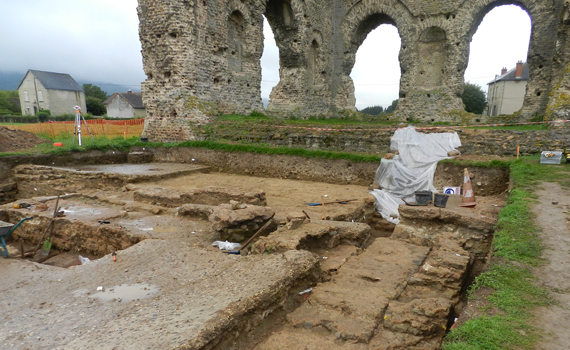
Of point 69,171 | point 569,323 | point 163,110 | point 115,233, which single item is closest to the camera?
point 569,323

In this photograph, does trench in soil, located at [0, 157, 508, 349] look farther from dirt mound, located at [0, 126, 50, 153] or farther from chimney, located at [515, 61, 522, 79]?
chimney, located at [515, 61, 522, 79]

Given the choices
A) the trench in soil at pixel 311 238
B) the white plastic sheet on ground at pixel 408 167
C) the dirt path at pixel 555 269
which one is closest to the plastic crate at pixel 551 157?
the trench in soil at pixel 311 238

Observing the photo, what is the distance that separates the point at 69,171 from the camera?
9328 mm

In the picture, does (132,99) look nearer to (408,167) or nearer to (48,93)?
(48,93)

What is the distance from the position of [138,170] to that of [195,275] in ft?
25.4

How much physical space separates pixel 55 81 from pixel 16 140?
37564 millimetres

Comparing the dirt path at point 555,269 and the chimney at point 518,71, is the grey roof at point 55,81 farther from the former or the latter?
the chimney at point 518,71

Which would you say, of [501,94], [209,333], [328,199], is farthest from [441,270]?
[501,94]

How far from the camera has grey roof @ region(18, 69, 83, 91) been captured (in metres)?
41.3

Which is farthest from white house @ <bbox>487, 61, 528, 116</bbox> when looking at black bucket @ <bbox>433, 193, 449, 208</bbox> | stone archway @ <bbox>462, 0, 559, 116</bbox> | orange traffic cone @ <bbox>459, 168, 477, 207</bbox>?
black bucket @ <bbox>433, 193, 449, 208</bbox>

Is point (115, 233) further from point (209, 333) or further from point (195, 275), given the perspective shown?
point (209, 333)

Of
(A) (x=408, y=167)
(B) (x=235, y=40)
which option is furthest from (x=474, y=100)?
(A) (x=408, y=167)

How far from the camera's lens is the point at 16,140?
12906 millimetres

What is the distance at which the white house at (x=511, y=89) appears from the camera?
117 ft
